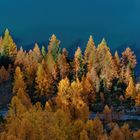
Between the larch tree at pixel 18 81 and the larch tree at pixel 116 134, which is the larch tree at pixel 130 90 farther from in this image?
the larch tree at pixel 18 81

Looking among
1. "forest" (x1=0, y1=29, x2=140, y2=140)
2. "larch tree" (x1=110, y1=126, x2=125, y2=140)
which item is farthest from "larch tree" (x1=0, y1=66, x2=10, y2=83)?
"larch tree" (x1=110, y1=126, x2=125, y2=140)

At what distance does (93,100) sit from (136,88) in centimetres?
1847

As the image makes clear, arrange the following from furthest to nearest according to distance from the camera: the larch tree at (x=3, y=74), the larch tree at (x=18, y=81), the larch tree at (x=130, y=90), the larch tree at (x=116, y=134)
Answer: the larch tree at (x=3, y=74), the larch tree at (x=18, y=81), the larch tree at (x=130, y=90), the larch tree at (x=116, y=134)

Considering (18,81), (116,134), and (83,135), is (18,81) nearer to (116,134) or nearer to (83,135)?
(116,134)

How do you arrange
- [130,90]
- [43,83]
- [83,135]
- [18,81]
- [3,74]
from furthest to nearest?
1. [3,74]
2. [43,83]
3. [18,81]
4. [130,90]
5. [83,135]

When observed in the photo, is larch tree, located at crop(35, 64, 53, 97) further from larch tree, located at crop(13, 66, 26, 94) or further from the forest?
larch tree, located at crop(13, 66, 26, 94)

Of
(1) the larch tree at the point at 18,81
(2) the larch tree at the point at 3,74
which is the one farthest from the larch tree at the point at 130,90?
(2) the larch tree at the point at 3,74

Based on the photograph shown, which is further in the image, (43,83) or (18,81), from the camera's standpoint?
(43,83)

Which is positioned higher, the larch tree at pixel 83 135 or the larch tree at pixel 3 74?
the larch tree at pixel 3 74

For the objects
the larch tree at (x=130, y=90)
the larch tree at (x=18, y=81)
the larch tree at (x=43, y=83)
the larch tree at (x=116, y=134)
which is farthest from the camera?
the larch tree at (x=43, y=83)

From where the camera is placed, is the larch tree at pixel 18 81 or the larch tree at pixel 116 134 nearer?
the larch tree at pixel 116 134

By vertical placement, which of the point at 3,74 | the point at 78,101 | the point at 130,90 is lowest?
the point at 78,101

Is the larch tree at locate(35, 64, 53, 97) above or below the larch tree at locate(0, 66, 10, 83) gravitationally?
below

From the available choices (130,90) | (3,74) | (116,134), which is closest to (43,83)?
(3,74)
